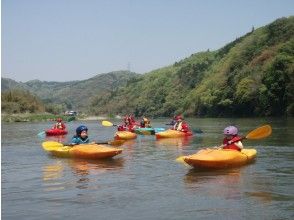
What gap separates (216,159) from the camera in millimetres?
12781

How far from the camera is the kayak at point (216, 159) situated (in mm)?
12711

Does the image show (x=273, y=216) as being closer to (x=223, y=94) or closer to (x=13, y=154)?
(x=13, y=154)

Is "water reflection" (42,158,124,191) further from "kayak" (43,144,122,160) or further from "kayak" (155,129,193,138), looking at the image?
"kayak" (155,129,193,138)

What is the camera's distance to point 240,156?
13.9 metres

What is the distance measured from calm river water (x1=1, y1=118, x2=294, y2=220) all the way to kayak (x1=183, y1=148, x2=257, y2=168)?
0.71 ft

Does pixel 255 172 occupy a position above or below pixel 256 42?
below

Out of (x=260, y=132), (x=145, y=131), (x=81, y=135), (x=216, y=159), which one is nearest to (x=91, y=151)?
(x=81, y=135)

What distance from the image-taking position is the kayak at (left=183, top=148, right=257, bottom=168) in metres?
12.7

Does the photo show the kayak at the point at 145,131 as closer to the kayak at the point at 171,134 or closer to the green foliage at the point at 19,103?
the kayak at the point at 171,134

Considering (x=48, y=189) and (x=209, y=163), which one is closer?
(x=48, y=189)

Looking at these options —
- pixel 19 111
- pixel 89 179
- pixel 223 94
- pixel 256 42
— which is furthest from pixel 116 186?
pixel 19 111

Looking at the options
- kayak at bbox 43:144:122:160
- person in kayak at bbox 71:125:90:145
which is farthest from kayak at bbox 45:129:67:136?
kayak at bbox 43:144:122:160

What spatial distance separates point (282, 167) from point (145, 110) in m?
121

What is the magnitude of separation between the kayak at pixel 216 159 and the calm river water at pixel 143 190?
216 mm
